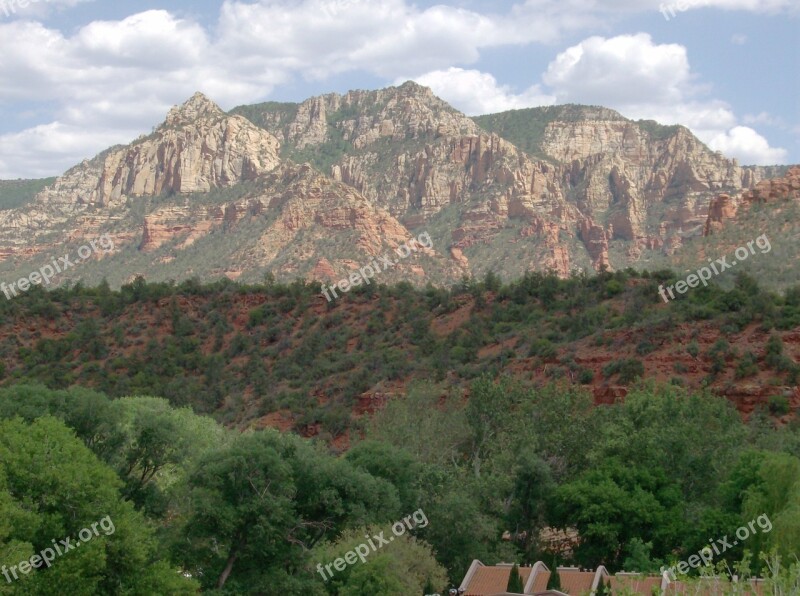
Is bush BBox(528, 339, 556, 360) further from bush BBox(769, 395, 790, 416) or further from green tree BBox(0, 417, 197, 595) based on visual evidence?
green tree BBox(0, 417, 197, 595)

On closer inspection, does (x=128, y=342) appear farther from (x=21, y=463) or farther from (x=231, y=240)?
(x=231, y=240)

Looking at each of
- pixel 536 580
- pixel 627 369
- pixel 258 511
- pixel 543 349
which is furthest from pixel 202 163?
pixel 258 511

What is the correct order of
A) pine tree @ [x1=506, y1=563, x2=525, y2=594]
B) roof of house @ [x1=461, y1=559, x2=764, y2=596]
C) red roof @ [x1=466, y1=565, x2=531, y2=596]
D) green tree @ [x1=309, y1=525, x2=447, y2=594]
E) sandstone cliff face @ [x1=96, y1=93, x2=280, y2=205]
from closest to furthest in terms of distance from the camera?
green tree @ [x1=309, y1=525, x2=447, y2=594] → pine tree @ [x1=506, y1=563, x2=525, y2=594] → roof of house @ [x1=461, y1=559, x2=764, y2=596] → red roof @ [x1=466, y1=565, x2=531, y2=596] → sandstone cliff face @ [x1=96, y1=93, x2=280, y2=205]

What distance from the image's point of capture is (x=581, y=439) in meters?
40.6

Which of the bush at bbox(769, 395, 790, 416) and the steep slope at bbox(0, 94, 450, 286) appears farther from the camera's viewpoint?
the steep slope at bbox(0, 94, 450, 286)

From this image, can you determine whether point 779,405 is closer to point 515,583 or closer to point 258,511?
point 515,583

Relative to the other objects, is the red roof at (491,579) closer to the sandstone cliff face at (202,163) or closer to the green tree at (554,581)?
the green tree at (554,581)

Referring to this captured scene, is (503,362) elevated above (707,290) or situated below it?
below

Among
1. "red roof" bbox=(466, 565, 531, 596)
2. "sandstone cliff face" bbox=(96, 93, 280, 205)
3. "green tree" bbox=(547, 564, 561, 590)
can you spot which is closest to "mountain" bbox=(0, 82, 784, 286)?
"sandstone cliff face" bbox=(96, 93, 280, 205)

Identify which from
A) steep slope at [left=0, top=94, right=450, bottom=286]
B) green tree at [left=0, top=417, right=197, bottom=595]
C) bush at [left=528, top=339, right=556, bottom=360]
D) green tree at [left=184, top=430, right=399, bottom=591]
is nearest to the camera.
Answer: green tree at [left=0, top=417, right=197, bottom=595]

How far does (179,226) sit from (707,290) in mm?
125917

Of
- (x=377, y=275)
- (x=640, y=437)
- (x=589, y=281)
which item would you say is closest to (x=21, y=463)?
(x=640, y=437)

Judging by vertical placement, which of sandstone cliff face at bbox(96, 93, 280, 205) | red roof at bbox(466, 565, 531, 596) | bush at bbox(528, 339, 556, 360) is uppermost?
sandstone cliff face at bbox(96, 93, 280, 205)

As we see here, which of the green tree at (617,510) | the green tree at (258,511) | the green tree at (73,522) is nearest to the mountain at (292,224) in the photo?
the green tree at (617,510)
